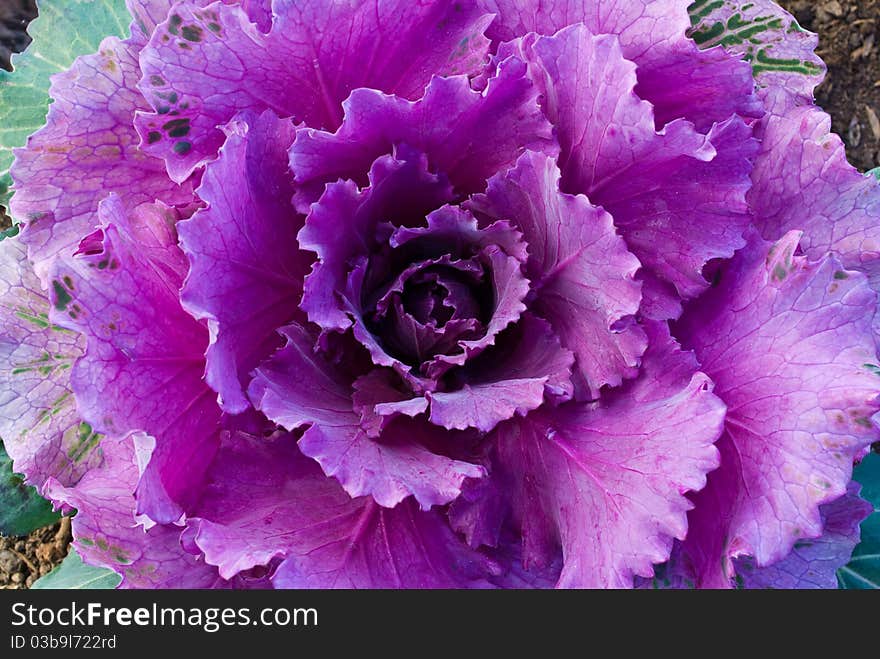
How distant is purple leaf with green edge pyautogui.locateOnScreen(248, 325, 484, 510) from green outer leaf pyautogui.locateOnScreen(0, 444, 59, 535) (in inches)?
39.2

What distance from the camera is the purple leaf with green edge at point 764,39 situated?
1.94 m

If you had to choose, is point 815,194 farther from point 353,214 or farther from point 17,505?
point 17,505

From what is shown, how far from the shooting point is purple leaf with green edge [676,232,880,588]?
1363 millimetres

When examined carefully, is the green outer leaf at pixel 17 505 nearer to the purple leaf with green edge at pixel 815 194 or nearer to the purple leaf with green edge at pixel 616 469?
the purple leaf with green edge at pixel 616 469

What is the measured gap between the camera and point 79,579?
1935 mm

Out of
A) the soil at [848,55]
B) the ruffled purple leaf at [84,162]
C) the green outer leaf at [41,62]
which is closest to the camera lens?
the ruffled purple leaf at [84,162]

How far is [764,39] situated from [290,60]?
1.20 m

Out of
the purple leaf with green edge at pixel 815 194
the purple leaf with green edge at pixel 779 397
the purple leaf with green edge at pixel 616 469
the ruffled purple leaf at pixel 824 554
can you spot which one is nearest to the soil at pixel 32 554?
the purple leaf with green edge at pixel 616 469

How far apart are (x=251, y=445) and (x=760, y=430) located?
38.5 inches

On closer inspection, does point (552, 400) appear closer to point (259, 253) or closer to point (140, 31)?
point (259, 253)

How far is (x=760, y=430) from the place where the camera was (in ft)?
4.85

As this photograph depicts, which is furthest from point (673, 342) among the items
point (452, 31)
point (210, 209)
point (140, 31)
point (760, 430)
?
point (140, 31)

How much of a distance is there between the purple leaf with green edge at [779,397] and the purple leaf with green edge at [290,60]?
74 centimetres

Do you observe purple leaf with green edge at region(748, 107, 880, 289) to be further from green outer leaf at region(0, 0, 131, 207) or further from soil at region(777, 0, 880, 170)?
green outer leaf at region(0, 0, 131, 207)
